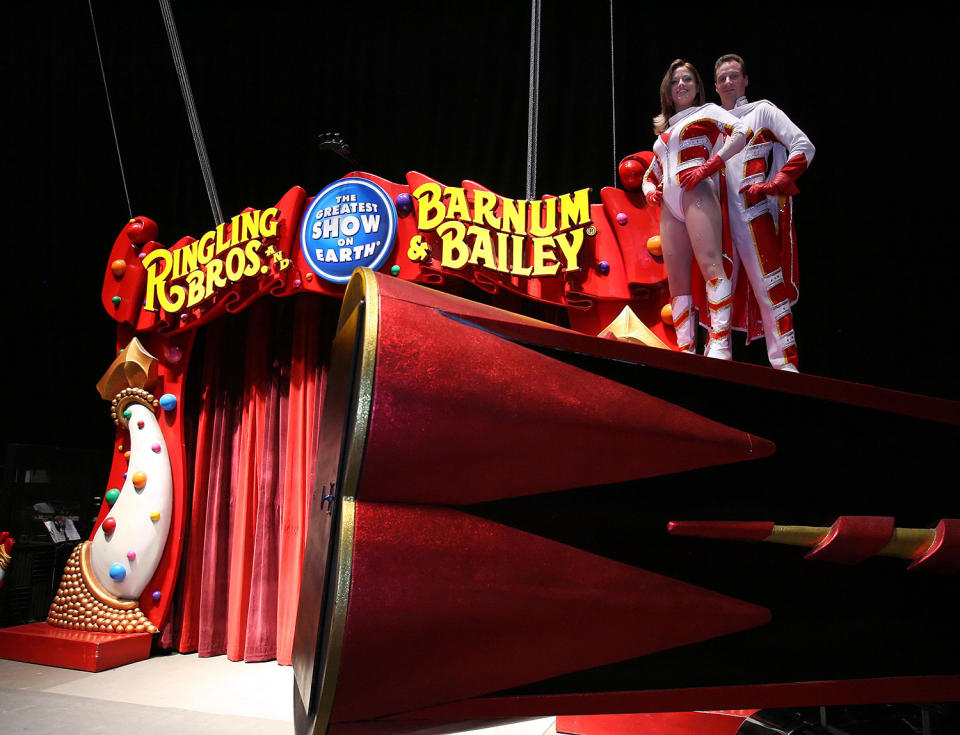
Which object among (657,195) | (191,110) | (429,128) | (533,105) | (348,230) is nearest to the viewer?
(657,195)

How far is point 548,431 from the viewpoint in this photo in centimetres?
107

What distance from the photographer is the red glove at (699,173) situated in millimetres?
1871

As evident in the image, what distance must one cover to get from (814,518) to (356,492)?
2.70 feet

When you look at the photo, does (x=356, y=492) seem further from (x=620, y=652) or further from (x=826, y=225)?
(x=826, y=225)

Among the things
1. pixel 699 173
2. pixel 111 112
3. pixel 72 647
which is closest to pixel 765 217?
pixel 699 173

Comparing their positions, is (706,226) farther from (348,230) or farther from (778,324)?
(348,230)

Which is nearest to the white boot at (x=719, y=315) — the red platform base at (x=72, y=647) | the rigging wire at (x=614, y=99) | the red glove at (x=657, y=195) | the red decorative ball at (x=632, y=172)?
the red glove at (x=657, y=195)

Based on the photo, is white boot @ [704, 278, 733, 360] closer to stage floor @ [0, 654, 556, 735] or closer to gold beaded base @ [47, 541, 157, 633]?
stage floor @ [0, 654, 556, 735]

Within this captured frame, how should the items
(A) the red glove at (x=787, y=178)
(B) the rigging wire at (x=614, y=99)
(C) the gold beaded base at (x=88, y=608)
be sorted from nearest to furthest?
(A) the red glove at (x=787, y=178) → (C) the gold beaded base at (x=88, y=608) → (B) the rigging wire at (x=614, y=99)

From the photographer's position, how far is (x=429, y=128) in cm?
425

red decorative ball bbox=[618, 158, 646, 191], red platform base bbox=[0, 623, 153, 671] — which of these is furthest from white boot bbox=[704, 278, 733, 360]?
red platform base bbox=[0, 623, 153, 671]

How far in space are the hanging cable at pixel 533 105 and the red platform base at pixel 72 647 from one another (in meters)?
2.85

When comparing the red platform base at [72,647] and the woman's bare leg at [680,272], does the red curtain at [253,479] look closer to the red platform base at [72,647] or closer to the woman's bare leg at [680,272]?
the red platform base at [72,647]

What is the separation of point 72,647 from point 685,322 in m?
3.06
